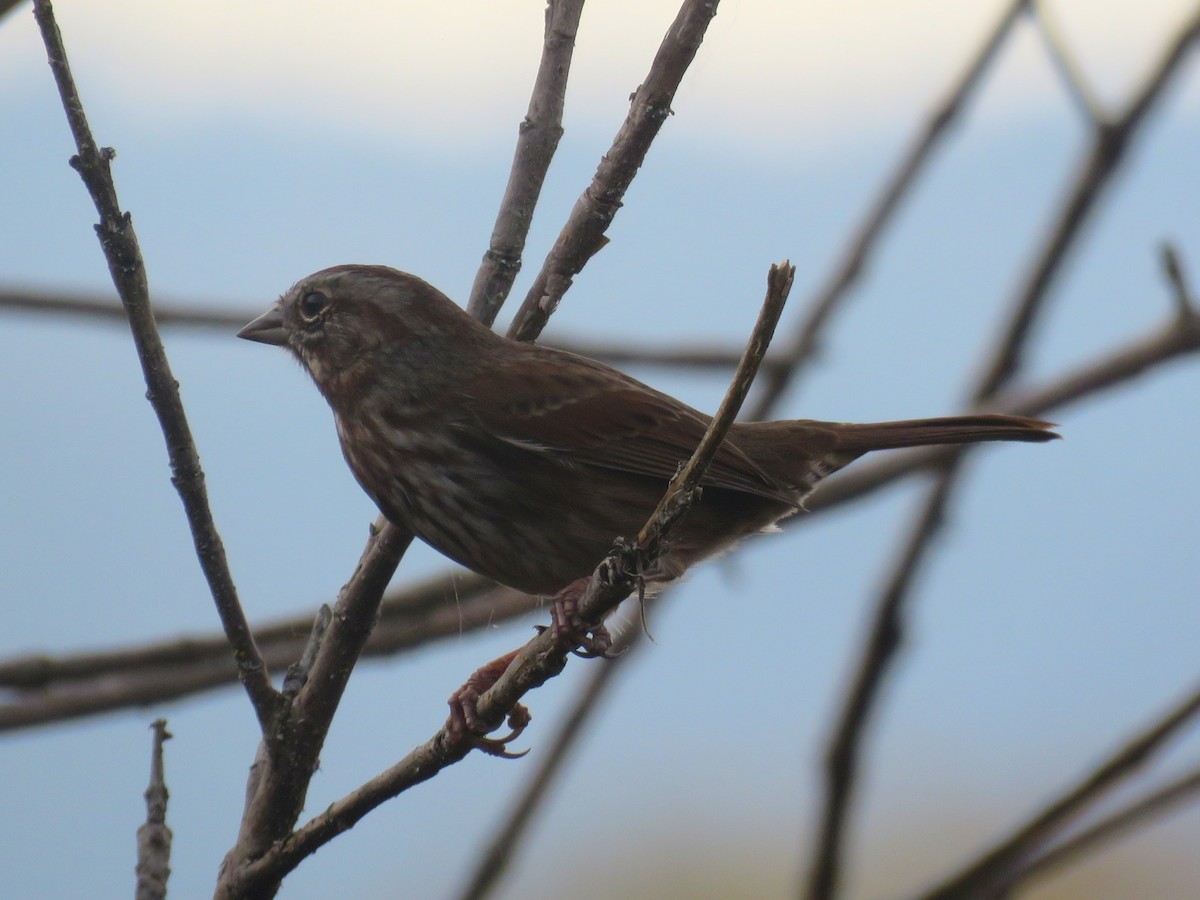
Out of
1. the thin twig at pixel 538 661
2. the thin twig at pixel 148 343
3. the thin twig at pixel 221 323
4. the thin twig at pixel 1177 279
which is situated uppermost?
the thin twig at pixel 221 323

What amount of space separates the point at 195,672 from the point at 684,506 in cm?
218

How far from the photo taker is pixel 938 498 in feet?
13.7

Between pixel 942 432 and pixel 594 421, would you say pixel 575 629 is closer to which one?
pixel 594 421

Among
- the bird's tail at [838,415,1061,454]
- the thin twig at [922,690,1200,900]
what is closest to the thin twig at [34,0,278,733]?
the thin twig at [922,690,1200,900]

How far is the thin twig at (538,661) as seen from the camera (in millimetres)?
1983

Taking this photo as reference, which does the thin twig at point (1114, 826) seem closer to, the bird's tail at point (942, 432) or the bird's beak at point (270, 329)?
the bird's tail at point (942, 432)

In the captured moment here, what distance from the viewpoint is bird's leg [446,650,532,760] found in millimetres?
2533

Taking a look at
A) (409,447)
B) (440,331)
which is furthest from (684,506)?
(440,331)

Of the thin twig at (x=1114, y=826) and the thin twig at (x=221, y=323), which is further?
the thin twig at (x=221, y=323)

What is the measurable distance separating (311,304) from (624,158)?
63.6 inches

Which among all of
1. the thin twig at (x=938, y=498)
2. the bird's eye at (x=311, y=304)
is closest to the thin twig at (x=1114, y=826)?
the thin twig at (x=938, y=498)

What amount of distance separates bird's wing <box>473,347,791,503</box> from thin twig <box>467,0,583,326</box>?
62 centimetres

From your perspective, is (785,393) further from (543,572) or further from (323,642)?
(323,642)

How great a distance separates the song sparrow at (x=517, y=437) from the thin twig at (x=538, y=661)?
1087 millimetres
